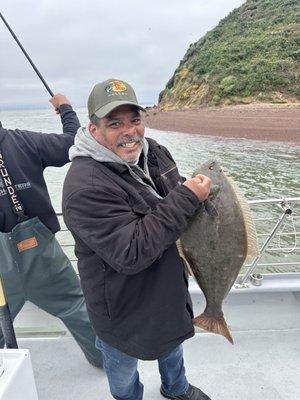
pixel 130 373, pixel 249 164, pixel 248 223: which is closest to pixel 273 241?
pixel 130 373

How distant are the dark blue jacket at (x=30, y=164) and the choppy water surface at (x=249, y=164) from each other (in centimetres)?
641

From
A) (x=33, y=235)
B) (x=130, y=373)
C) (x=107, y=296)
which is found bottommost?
(x=130, y=373)

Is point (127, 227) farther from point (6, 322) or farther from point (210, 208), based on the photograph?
point (6, 322)

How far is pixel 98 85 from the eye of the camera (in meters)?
1.89

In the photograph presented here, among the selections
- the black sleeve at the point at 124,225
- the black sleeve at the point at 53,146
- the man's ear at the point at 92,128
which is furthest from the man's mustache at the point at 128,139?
the black sleeve at the point at 53,146

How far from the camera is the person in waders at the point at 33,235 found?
250 centimetres

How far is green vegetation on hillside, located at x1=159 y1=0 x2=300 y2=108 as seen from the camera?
3853cm

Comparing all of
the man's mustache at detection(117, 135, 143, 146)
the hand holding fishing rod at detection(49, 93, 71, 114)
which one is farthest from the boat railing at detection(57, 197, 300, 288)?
the man's mustache at detection(117, 135, 143, 146)

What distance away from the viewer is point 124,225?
1718 mm

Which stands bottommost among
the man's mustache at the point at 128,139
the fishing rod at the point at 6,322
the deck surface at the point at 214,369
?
the deck surface at the point at 214,369

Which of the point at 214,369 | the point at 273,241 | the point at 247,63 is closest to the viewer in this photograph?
the point at 214,369

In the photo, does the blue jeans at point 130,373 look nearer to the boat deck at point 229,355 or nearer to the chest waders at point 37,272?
the boat deck at point 229,355

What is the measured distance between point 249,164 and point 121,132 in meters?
17.0

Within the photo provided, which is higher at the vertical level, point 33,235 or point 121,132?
point 121,132
